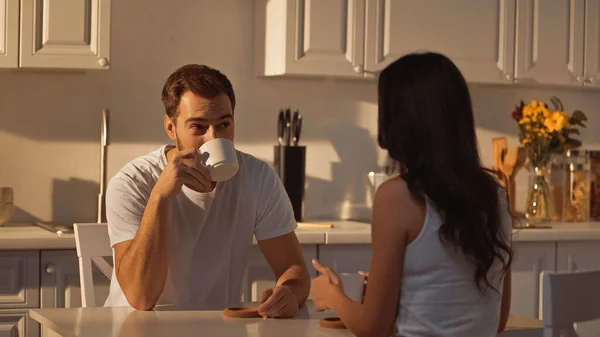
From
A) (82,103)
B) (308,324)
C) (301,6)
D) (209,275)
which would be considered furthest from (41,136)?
(308,324)

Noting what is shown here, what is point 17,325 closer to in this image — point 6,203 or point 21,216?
point 6,203

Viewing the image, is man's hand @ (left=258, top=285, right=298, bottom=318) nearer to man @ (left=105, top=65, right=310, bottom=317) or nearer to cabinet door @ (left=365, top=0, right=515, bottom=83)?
man @ (left=105, top=65, right=310, bottom=317)

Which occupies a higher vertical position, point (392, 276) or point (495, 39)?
point (495, 39)

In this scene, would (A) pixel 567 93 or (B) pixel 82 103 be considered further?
(A) pixel 567 93

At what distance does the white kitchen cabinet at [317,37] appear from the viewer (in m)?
3.77

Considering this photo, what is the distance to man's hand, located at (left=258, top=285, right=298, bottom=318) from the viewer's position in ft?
6.75

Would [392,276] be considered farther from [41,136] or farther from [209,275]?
[41,136]

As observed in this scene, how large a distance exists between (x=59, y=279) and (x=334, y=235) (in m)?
0.99

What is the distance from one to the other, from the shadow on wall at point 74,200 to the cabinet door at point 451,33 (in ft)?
3.97

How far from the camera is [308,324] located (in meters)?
→ 2.01

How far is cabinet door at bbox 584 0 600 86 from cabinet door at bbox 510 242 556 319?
2.67 feet

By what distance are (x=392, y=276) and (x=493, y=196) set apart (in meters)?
0.25

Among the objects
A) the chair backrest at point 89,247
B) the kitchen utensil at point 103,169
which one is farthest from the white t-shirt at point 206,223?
the kitchen utensil at point 103,169

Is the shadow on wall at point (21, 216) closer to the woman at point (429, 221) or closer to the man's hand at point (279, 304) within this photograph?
the man's hand at point (279, 304)
